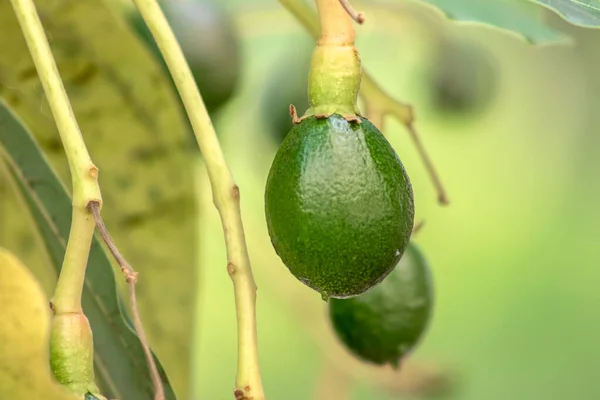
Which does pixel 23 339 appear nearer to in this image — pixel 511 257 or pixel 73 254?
pixel 73 254

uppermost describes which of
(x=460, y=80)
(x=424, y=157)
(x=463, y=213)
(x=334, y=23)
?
(x=463, y=213)

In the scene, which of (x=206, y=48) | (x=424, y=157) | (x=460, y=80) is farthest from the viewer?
(x=460, y=80)

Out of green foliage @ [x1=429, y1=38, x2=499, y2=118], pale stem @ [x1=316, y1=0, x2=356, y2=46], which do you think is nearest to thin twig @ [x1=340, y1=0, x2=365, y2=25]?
pale stem @ [x1=316, y1=0, x2=356, y2=46]

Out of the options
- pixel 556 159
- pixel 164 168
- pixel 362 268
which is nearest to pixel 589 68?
pixel 556 159

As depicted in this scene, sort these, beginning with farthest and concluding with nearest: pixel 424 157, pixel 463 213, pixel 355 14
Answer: pixel 463 213, pixel 424 157, pixel 355 14

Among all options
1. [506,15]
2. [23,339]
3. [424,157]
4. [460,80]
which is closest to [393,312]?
[424,157]

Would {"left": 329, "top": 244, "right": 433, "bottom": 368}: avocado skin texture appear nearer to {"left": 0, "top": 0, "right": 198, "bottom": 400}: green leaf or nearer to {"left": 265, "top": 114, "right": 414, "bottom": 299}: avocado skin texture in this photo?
{"left": 0, "top": 0, "right": 198, "bottom": 400}: green leaf

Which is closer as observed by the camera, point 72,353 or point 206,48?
point 72,353
